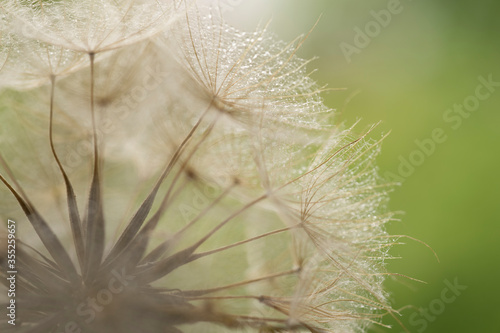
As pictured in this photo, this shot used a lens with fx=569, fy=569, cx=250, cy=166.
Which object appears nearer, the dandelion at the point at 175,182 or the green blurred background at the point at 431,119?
the dandelion at the point at 175,182

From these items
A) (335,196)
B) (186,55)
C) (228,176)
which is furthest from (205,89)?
(335,196)

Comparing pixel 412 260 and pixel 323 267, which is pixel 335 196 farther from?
pixel 412 260

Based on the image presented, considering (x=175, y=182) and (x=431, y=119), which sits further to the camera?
(x=431, y=119)

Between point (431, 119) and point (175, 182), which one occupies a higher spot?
point (431, 119)

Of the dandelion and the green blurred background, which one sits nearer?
the dandelion
